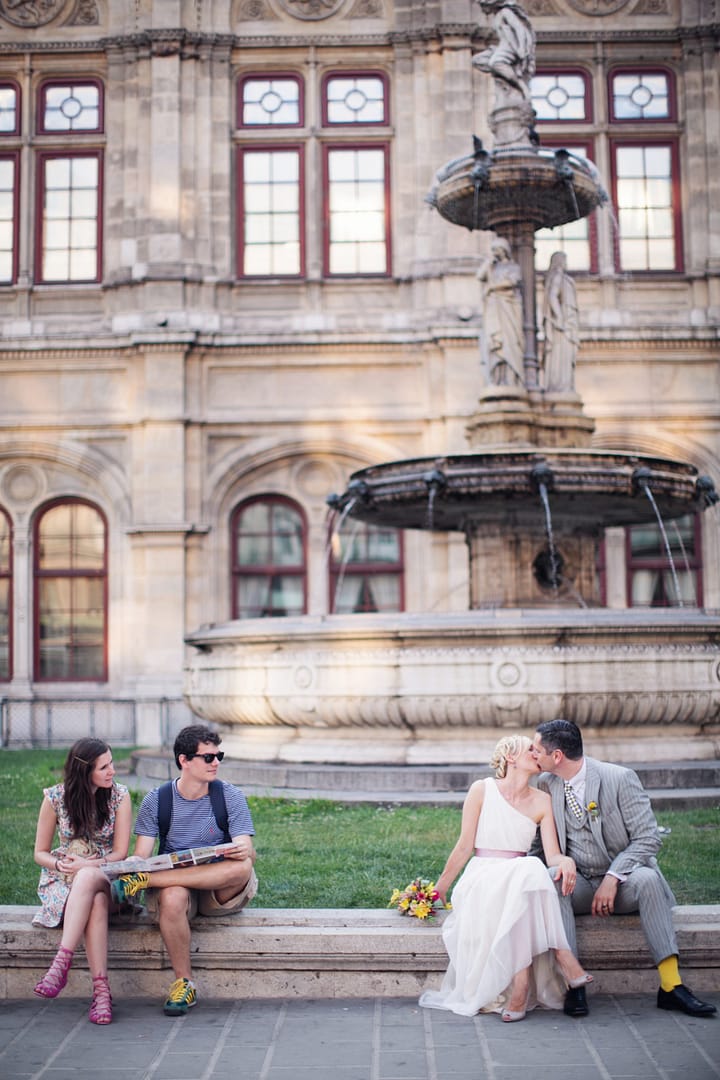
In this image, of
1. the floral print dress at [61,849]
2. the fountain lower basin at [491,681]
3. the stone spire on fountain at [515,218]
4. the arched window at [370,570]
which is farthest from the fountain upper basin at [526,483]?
the arched window at [370,570]

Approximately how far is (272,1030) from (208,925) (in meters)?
A: 0.69

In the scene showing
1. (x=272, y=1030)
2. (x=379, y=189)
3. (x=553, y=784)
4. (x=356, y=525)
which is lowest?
(x=272, y=1030)

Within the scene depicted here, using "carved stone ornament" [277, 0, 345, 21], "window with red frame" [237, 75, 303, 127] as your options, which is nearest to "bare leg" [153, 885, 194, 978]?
"window with red frame" [237, 75, 303, 127]

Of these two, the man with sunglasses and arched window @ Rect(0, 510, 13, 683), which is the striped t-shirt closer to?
the man with sunglasses

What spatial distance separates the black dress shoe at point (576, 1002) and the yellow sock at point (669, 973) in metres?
0.32

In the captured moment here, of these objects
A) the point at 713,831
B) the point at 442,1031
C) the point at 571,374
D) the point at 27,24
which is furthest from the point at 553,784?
the point at 27,24

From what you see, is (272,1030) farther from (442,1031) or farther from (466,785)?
(466,785)

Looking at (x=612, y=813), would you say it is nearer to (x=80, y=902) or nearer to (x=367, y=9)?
(x=80, y=902)

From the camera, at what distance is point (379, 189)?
2472 centimetres

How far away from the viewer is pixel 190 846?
6043 mm

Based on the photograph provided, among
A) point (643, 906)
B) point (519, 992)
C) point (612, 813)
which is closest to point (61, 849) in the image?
point (519, 992)

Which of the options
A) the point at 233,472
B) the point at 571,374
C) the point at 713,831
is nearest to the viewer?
the point at 713,831

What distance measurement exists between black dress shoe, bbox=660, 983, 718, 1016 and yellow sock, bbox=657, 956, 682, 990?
2 centimetres

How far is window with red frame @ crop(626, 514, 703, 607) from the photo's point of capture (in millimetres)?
24109
